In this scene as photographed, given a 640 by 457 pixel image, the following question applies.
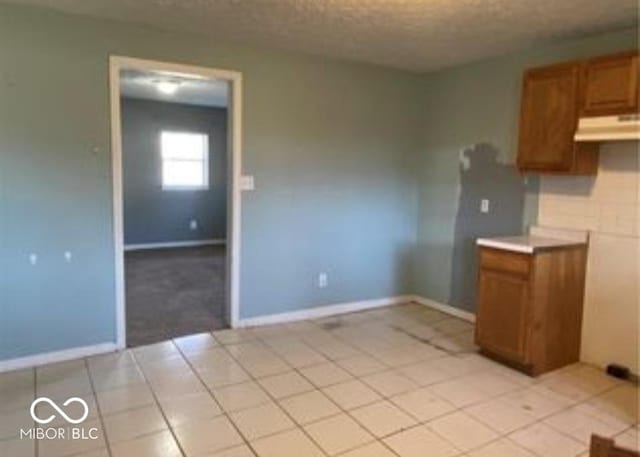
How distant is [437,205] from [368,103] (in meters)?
1.23

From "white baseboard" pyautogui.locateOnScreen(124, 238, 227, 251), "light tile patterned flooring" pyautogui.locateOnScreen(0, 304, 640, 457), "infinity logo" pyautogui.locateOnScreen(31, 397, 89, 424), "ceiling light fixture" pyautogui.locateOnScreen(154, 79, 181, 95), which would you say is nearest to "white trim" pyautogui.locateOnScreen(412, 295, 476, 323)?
"light tile patterned flooring" pyautogui.locateOnScreen(0, 304, 640, 457)

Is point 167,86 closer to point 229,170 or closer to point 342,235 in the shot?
point 229,170

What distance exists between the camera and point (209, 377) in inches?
120

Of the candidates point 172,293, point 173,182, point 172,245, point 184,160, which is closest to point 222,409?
point 172,293

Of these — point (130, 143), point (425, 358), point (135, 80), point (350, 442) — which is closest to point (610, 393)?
point (425, 358)

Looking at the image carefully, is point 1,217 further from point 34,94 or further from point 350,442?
point 350,442

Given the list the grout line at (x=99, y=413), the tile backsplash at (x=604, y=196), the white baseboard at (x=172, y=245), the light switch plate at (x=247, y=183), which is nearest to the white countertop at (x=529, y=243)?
the tile backsplash at (x=604, y=196)

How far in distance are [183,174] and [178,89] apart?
6.66ft

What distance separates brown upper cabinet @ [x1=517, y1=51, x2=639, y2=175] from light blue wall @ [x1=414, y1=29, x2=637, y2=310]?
38 cm

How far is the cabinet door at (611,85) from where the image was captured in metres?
2.78

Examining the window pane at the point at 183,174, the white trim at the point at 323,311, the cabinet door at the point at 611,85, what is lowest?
the white trim at the point at 323,311

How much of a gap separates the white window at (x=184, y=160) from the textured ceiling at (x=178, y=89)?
1.98 ft

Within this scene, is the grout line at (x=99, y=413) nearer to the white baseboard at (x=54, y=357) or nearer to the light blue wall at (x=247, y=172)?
the white baseboard at (x=54, y=357)

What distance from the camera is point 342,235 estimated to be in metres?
4.43
